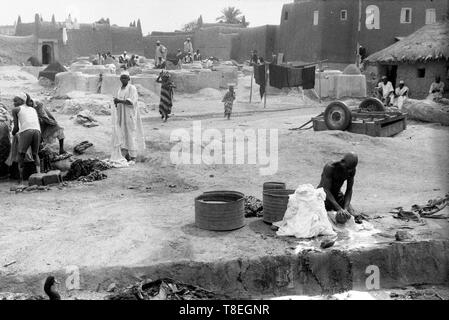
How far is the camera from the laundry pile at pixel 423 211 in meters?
5.80

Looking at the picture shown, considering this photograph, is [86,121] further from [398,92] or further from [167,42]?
[167,42]

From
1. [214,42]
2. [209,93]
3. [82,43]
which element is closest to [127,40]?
[82,43]

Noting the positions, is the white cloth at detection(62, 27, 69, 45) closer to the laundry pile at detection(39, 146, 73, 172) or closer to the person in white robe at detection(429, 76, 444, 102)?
the person in white robe at detection(429, 76, 444, 102)

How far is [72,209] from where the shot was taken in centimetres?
647

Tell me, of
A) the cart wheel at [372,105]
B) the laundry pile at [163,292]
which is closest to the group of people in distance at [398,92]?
the cart wheel at [372,105]

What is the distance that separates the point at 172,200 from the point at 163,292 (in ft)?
8.58

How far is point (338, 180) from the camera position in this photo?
5.52 meters

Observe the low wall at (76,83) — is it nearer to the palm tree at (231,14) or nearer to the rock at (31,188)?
the rock at (31,188)

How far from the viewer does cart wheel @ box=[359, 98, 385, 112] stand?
1339 centimetres

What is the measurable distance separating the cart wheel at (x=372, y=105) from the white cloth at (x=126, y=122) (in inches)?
275

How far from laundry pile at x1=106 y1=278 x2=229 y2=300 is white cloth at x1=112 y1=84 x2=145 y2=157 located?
4633 millimetres

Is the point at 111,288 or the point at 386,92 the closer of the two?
the point at 111,288

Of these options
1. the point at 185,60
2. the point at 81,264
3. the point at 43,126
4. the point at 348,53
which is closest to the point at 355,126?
the point at 43,126
